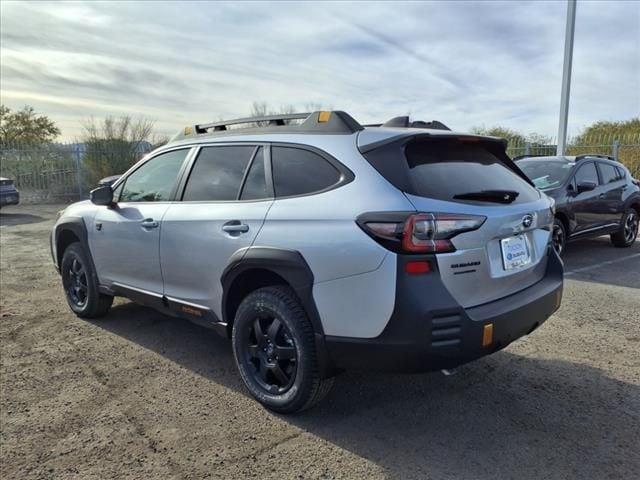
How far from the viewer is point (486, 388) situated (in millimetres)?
3496

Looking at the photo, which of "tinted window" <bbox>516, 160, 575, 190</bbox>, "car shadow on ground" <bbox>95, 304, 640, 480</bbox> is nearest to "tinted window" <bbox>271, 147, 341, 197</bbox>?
"car shadow on ground" <bbox>95, 304, 640, 480</bbox>

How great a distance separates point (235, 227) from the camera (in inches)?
130

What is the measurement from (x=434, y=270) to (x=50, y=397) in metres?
2.75

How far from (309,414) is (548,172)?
6.34m

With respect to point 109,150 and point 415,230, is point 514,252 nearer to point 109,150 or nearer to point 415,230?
point 415,230

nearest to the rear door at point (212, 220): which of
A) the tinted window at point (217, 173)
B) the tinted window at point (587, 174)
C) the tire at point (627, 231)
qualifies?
the tinted window at point (217, 173)

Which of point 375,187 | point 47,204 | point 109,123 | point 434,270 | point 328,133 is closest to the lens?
point 434,270

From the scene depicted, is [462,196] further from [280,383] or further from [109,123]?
[109,123]

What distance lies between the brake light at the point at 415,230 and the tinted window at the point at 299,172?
46 centimetres

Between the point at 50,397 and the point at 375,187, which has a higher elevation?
the point at 375,187

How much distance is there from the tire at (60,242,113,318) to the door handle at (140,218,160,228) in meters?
1.10

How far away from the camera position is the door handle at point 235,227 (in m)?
3.24

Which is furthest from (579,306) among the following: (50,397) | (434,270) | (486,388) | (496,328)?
(50,397)

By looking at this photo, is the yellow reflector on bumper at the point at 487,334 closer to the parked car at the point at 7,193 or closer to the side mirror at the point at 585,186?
the side mirror at the point at 585,186
